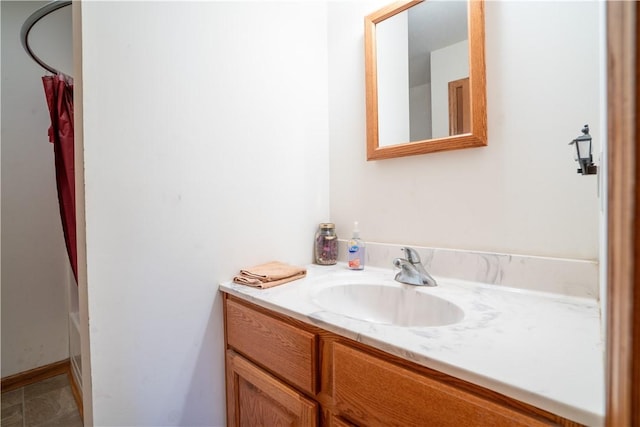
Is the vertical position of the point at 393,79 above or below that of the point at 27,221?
above

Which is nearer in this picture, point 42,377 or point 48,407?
point 48,407

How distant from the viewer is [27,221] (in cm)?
169

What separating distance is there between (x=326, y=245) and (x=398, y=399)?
2.62 ft

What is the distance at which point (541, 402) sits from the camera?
427 mm

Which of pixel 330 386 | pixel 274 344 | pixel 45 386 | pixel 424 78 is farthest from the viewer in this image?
pixel 45 386

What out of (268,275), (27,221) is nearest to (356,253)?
(268,275)

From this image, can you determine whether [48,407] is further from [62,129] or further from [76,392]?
[62,129]

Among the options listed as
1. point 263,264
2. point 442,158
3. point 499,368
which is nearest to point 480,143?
point 442,158

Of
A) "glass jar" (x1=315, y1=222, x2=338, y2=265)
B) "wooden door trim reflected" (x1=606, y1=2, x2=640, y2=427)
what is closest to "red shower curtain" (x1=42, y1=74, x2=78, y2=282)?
"glass jar" (x1=315, y1=222, x2=338, y2=265)

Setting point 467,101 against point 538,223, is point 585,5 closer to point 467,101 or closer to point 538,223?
point 467,101

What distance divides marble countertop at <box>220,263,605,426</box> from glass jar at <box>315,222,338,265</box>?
372mm

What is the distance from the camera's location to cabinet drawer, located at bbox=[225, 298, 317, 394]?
2.50 ft

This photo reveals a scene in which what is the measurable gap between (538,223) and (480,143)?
0.30 metres

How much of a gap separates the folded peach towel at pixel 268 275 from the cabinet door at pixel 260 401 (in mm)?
251
